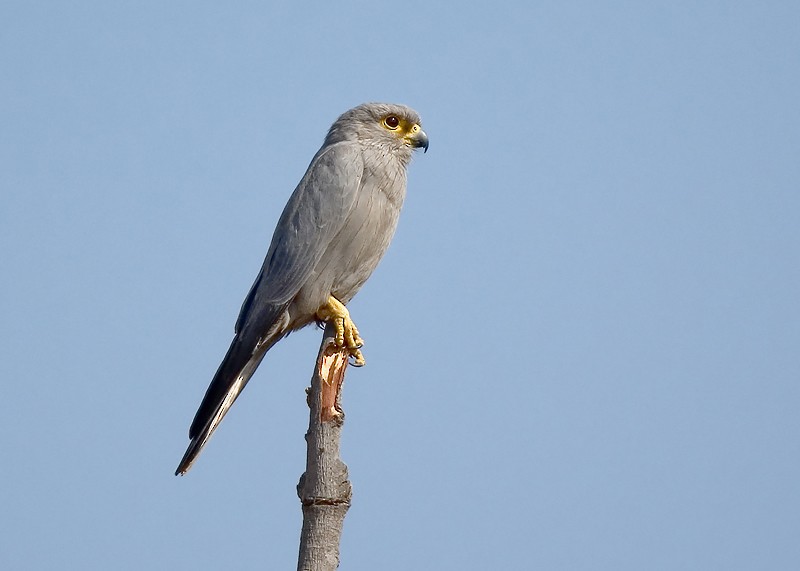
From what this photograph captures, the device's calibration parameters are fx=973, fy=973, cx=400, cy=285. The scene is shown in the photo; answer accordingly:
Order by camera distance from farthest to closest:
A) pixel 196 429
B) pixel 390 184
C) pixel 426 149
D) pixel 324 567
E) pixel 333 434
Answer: pixel 426 149
pixel 390 184
pixel 196 429
pixel 333 434
pixel 324 567

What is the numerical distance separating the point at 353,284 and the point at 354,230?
1.15ft

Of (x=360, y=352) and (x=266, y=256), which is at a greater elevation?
(x=266, y=256)

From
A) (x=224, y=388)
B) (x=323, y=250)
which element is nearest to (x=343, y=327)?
(x=323, y=250)

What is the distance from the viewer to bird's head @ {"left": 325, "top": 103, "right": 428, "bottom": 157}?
19.2ft

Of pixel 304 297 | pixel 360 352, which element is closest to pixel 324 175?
pixel 304 297

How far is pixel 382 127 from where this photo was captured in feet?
19.4

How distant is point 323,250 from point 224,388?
0.95 m

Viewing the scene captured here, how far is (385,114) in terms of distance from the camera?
19.5 ft

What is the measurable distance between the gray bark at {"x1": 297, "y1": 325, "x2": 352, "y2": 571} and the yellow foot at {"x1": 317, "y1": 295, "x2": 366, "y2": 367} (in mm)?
514

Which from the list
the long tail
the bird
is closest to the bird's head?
the bird

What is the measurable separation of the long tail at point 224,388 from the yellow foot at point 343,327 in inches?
13.0

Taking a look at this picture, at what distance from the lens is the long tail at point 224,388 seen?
16.1 ft

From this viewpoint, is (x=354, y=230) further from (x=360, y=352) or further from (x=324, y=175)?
(x=360, y=352)

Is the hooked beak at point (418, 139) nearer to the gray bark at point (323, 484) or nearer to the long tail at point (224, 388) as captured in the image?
the long tail at point (224, 388)
